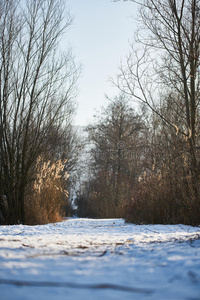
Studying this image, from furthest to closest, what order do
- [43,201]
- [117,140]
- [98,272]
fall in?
[117,140], [43,201], [98,272]

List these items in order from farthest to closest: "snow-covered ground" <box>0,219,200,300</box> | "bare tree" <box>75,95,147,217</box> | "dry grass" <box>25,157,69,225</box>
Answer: "bare tree" <box>75,95,147,217</box> < "dry grass" <box>25,157,69,225</box> < "snow-covered ground" <box>0,219,200,300</box>

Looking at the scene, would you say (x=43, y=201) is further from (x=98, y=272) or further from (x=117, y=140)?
(x=117, y=140)

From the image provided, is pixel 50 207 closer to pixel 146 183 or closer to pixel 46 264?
pixel 146 183

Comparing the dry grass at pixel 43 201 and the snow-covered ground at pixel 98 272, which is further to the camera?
the dry grass at pixel 43 201

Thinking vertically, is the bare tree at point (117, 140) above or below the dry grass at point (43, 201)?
above

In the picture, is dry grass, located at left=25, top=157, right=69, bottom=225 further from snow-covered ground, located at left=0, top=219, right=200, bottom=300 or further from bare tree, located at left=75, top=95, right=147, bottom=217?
bare tree, located at left=75, top=95, right=147, bottom=217

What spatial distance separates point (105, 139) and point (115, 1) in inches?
616

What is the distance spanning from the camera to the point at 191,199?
4242 mm

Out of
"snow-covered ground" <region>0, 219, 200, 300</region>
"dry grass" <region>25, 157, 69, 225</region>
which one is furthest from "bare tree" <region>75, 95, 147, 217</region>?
"snow-covered ground" <region>0, 219, 200, 300</region>

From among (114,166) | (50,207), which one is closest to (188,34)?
(50,207)

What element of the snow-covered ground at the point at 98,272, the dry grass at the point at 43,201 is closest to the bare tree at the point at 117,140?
the dry grass at the point at 43,201

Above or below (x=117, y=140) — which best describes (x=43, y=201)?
below

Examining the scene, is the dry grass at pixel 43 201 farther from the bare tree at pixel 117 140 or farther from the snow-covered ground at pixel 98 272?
the bare tree at pixel 117 140

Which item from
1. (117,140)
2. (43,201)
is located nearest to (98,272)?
(43,201)
